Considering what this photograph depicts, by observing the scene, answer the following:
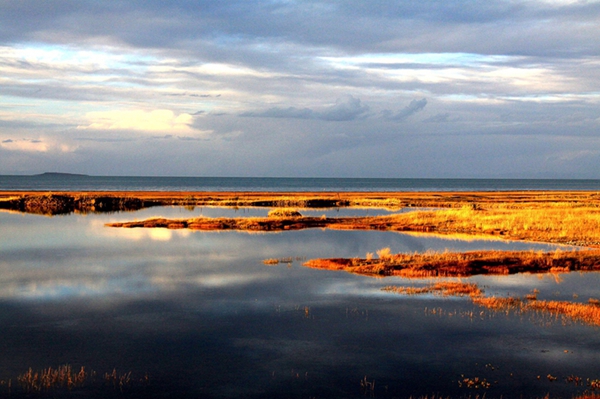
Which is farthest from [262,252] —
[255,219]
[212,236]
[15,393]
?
[15,393]

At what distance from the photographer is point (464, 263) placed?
3350cm

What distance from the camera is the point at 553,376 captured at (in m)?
16.4

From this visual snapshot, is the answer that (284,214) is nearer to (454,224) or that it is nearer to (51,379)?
(454,224)

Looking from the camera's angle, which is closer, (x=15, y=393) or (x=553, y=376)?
(x=15, y=393)

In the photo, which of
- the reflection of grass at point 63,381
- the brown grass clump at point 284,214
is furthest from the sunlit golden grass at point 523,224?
the reflection of grass at point 63,381

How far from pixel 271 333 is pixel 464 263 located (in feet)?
54.1

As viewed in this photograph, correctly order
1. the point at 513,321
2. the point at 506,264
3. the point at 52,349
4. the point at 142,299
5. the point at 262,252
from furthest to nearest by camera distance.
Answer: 1. the point at 262,252
2. the point at 506,264
3. the point at 142,299
4. the point at 513,321
5. the point at 52,349

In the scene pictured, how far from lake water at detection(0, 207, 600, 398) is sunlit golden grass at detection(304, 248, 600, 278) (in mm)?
1440

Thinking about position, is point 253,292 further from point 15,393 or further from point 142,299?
point 15,393

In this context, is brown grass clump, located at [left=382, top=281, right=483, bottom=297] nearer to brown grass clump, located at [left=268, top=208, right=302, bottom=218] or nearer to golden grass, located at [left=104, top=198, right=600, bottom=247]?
golden grass, located at [left=104, top=198, right=600, bottom=247]

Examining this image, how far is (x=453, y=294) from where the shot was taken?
26.5 metres

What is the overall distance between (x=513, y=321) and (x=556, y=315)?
6.92 ft

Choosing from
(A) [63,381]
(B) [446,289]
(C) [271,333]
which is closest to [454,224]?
(B) [446,289]

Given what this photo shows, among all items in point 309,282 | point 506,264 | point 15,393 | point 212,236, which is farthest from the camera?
point 212,236
